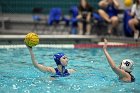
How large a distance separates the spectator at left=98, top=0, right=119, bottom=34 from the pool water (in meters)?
1.57

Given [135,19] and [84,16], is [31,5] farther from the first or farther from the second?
[135,19]

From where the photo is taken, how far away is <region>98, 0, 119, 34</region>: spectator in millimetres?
13641

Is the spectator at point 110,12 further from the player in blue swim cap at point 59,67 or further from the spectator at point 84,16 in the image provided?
the player in blue swim cap at point 59,67

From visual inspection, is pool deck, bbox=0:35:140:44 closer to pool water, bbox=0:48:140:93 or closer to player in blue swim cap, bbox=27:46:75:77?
pool water, bbox=0:48:140:93

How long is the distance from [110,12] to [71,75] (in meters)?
5.55

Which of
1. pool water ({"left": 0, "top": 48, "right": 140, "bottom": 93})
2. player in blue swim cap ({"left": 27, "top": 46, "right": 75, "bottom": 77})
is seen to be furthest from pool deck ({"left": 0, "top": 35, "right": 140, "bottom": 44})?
player in blue swim cap ({"left": 27, "top": 46, "right": 75, "bottom": 77})

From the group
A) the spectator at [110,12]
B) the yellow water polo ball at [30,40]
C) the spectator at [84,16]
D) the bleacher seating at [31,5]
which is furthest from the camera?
the bleacher seating at [31,5]

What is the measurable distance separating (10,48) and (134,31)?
12.4ft

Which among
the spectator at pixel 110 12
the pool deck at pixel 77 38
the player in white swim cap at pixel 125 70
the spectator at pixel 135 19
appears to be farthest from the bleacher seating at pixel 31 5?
the player in white swim cap at pixel 125 70

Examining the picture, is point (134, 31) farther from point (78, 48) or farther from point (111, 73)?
point (111, 73)

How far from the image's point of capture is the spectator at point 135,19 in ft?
43.2

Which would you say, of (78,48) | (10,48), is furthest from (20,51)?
(78,48)

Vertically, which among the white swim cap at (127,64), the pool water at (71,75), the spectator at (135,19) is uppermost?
the spectator at (135,19)

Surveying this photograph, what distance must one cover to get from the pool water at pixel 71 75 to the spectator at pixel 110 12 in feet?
5.14
